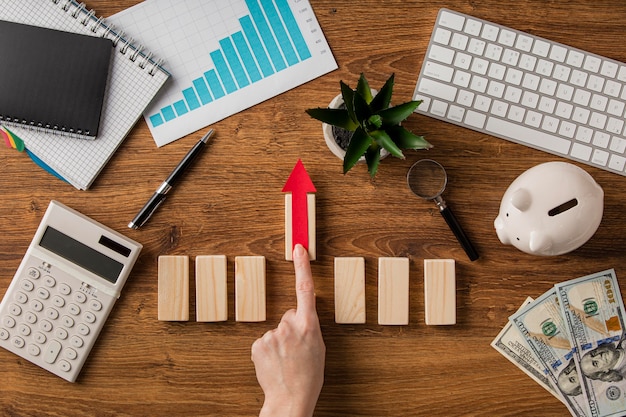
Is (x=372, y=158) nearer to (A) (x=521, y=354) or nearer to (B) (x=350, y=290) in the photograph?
(B) (x=350, y=290)

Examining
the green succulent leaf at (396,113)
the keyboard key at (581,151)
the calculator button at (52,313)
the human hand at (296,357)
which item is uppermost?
the keyboard key at (581,151)

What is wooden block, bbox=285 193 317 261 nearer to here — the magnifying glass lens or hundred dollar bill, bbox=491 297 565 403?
the magnifying glass lens

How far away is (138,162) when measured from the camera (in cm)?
96

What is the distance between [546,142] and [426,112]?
20 centimetres

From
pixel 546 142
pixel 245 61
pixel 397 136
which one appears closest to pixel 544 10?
pixel 546 142

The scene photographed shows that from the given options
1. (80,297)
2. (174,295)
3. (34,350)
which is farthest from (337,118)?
(34,350)

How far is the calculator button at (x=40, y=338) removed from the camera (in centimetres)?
94

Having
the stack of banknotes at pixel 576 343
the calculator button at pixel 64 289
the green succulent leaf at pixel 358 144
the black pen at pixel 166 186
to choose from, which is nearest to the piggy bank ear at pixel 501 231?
the stack of banknotes at pixel 576 343

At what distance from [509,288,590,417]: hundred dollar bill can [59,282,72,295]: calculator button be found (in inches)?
28.0

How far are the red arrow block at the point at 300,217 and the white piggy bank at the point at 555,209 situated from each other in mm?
305

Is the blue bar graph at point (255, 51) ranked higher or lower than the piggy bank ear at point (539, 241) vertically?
higher

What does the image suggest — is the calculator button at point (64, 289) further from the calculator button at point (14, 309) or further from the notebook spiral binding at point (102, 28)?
the notebook spiral binding at point (102, 28)

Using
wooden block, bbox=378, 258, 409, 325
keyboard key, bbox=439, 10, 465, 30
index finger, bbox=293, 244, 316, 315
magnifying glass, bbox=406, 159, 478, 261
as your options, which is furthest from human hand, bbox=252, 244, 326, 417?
keyboard key, bbox=439, 10, 465, 30

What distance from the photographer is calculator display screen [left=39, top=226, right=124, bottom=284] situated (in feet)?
3.06
